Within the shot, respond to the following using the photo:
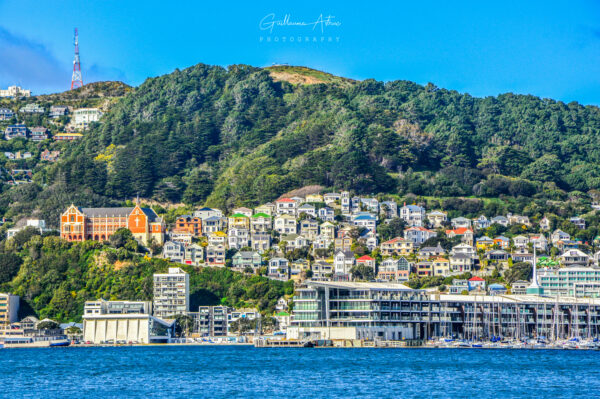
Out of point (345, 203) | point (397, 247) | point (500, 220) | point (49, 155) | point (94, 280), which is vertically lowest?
point (94, 280)

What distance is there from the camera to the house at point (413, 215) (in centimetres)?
14862

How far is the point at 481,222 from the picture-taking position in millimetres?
148250

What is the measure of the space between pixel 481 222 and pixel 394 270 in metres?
23.4

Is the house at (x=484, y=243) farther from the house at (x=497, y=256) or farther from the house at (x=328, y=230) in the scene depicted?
the house at (x=328, y=230)

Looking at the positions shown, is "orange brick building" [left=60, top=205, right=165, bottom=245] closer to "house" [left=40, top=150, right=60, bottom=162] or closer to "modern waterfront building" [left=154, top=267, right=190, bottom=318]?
"modern waterfront building" [left=154, top=267, right=190, bottom=318]

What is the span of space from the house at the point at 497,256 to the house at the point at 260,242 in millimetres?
26912

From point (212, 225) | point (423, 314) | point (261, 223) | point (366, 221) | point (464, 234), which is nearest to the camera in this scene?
point (423, 314)

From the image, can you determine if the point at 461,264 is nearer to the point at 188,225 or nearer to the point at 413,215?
the point at 413,215

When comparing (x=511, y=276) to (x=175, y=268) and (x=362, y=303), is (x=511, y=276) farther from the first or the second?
(x=175, y=268)

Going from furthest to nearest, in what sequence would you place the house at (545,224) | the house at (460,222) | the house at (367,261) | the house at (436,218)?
1. the house at (436,218)
2. the house at (460,222)
3. the house at (545,224)
4. the house at (367,261)

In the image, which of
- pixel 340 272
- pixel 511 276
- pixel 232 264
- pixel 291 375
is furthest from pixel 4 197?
pixel 291 375

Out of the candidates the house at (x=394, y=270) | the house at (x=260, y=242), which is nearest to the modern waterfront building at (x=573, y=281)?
the house at (x=394, y=270)

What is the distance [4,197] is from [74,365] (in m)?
84.8

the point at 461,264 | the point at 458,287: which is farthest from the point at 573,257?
the point at 458,287
